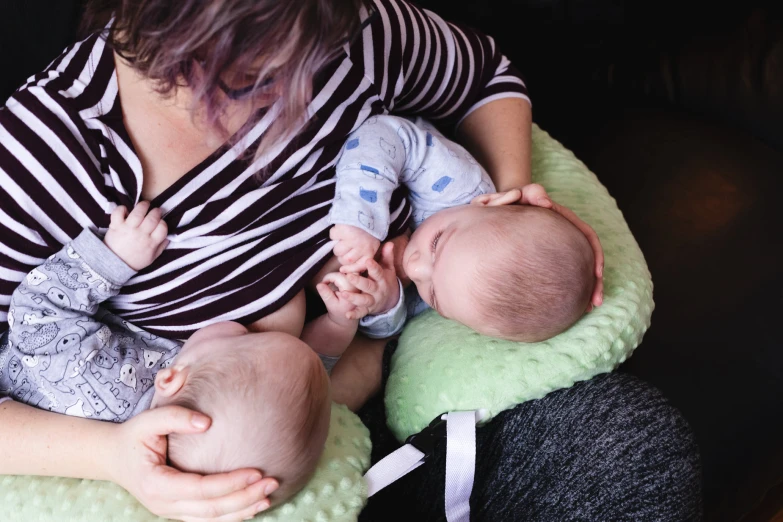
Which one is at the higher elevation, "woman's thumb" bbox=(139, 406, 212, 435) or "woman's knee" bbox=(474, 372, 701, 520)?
"woman's thumb" bbox=(139, 406, 212, 435)

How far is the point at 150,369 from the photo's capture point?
0.89 m

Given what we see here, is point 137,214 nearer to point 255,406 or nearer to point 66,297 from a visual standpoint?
point 66,297

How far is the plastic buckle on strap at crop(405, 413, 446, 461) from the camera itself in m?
0.90

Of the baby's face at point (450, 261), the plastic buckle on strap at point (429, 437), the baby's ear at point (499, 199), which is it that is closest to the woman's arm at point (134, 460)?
the plastic buckle on strap at point (429, 437)

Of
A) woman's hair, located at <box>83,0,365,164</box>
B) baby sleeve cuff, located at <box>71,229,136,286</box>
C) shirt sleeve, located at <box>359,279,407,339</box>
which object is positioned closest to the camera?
woman's hair, located at <box>83,0,365,164</box>

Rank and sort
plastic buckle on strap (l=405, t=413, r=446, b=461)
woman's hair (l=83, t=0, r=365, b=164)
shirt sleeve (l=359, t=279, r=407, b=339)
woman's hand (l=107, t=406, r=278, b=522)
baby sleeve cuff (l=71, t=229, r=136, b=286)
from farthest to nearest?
shirt sleeve (l=359, t=279, r=407, b=339)
plastic buckle on strap (l=405, t=413, r=446, b=461)
baby sleeve cuff (l=71, t=229, r=136, b=286)
woman's hand (l=107, t=406, r=278, b=522)
woman's hair (l=83, t=0, r=365, b=164)

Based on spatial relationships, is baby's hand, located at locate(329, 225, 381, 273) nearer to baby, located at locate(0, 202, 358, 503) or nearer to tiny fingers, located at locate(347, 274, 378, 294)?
tiny fingers, located at locate(347, 274, 378, 294)

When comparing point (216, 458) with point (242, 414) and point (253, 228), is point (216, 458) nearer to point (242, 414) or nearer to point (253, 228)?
point (242, 414)

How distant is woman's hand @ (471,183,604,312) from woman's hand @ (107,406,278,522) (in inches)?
19.2

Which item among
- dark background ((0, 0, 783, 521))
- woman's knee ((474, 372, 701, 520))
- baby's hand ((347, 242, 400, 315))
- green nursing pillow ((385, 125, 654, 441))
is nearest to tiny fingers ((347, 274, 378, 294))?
baby's hand ((347, 242, 400, 315))

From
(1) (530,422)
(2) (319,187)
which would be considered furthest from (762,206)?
(2) (319,187)

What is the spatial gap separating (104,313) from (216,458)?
0.98ft

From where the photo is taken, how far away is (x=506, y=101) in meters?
1.16

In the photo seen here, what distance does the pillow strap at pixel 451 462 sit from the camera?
0.88 metres
